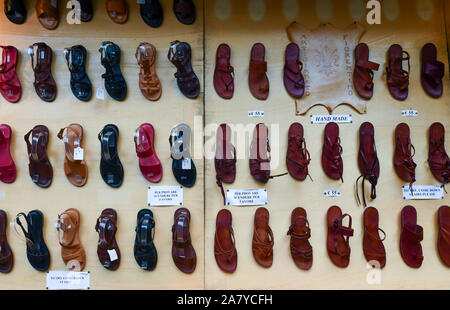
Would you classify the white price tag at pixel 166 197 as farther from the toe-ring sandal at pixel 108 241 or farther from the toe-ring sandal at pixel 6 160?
the toe-ring sandal at pixel 6 160

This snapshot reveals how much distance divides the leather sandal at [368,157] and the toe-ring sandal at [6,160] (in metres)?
1.65

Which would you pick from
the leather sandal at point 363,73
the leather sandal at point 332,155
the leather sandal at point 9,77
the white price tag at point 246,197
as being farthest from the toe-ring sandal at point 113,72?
the leather sandal at point 363,73

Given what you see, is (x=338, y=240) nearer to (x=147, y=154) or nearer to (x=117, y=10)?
(x=147, y=154)

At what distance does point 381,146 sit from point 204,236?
0.96 meters

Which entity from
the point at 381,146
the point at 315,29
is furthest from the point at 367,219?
the point at 315,29

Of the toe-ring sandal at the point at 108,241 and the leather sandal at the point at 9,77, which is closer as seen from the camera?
the toe-ring sandal at the point at 108,241

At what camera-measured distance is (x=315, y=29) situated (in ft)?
5.81

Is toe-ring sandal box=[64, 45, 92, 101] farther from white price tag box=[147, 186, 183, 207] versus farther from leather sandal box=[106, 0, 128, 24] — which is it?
white price tag box=[147, 186, 183, 207]

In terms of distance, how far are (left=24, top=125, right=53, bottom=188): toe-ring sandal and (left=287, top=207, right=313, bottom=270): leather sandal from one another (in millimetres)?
1179

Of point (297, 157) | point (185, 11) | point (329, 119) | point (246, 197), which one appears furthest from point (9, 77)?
point (329, 119)

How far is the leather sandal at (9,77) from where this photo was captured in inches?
66.7

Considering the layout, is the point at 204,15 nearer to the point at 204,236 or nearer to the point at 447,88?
the point at 204,236
